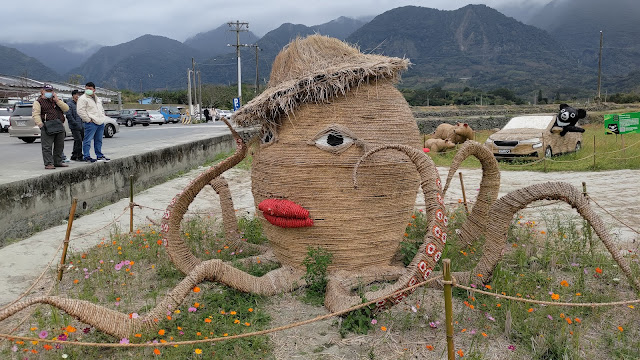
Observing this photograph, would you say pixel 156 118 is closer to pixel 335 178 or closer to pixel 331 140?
pixel 331 140

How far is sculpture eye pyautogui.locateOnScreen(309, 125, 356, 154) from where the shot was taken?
156 inches

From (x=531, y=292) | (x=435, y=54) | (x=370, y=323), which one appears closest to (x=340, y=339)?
(x=370, y=323)

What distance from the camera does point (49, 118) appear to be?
787 cm

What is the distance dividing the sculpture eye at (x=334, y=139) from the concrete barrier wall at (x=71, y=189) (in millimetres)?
4653

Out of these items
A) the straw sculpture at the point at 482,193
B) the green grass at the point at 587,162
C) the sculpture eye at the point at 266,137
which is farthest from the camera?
the green grass at the point at 587,162

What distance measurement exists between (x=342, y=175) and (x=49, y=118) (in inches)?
244

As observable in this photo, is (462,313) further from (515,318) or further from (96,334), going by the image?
(96,334)

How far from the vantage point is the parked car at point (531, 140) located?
13844mm

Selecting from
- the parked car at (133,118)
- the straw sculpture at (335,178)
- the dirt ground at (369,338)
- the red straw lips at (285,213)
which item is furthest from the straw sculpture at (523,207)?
the parked car at (133,118)

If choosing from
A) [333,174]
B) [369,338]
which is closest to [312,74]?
[333,174]

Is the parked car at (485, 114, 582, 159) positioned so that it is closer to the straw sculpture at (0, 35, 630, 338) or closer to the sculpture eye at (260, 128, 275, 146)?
the straw sculpture at (0, 35, 630, 338)

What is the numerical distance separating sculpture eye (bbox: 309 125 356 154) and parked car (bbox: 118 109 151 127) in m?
32.4

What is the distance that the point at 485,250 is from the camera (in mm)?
3932

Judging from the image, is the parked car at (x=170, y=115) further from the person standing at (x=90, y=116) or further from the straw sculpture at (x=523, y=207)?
the straw sculpture at (x=523, y=207)
